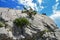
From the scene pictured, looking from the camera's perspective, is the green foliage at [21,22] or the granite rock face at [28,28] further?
A: the green foliage at [21,22]

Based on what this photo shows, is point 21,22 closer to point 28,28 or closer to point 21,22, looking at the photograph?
point 21,22

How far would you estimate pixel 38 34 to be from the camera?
2600cm

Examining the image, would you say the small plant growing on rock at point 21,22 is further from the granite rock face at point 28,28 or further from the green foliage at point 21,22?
the granite rock face at point 28,28

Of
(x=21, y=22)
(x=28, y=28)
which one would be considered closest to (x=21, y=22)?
(x=21, y=22)

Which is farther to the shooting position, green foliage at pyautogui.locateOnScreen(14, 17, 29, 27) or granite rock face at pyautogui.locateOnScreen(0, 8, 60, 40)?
green foliage at pyautogui.locateOnScreen(14, 17, 29, 27)

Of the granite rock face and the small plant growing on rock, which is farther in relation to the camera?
the small plant growing on rock

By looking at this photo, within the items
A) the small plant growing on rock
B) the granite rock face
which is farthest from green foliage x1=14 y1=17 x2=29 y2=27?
the granite rock face

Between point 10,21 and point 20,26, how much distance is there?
1.47 meters

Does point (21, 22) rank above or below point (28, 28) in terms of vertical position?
above

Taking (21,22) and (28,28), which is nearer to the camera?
(21,22)

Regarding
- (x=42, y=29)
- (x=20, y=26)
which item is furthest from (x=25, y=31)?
(x=42, y=29)

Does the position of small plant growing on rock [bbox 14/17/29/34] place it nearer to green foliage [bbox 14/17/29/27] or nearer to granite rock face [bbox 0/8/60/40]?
green foliage [bbox 14/17/29/27]

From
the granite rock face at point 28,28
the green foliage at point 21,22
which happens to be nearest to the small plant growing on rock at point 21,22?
the green foliage at point 21,22

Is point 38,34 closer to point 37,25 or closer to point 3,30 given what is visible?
point 37,25
